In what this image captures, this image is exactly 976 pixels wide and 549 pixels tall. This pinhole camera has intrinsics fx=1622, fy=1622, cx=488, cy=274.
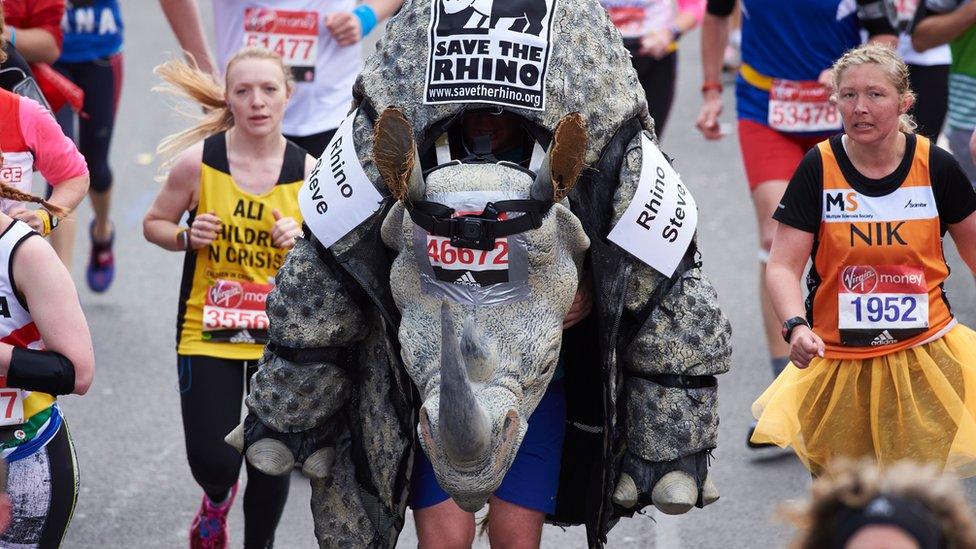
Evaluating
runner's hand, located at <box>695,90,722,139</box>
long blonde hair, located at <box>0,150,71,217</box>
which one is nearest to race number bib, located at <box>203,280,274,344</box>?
long blonde hair, located at <box>0,150,71,217</box>

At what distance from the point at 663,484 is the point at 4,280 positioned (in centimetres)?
179

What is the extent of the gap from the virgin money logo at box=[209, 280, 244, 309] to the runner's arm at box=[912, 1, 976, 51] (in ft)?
11.3

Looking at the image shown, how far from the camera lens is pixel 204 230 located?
546 cm

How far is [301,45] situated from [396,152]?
316 cm

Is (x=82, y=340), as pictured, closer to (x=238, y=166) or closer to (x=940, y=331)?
(x=238, y=166)

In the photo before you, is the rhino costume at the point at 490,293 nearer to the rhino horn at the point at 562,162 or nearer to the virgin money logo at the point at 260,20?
the rhino horn at the point at 562,162

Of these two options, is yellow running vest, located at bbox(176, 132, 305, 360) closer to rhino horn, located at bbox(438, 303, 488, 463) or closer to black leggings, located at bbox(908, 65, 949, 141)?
rhino horn, located at bbox(438, 303, 488, 463)

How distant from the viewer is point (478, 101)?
156 inches

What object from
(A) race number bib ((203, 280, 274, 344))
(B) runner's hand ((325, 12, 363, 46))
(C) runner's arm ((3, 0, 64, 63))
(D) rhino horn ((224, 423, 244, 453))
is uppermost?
(B) runner's hand ((325, 12, 363, 46))

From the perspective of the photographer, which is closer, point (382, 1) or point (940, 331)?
point (940, 331)

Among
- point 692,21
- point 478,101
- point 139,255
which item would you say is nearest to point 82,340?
point 478,101

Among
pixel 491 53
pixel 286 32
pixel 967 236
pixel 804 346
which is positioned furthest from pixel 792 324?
pixel 286 32

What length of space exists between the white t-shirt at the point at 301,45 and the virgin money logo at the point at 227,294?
4.08ft

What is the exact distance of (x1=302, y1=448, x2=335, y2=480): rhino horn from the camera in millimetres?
4445
